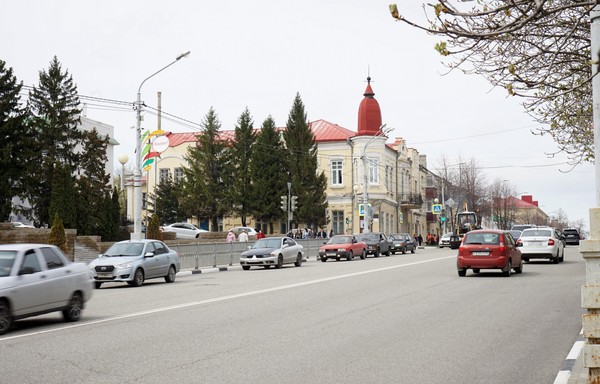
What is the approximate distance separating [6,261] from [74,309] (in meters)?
1.65

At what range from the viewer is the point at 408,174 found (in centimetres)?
8794

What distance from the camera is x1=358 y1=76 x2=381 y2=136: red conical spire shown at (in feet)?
245

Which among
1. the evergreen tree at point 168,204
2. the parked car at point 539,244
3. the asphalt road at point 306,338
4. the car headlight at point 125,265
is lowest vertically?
the asphalt road at point 306,338

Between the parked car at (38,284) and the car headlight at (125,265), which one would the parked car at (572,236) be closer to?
the car headlight at (125,265)

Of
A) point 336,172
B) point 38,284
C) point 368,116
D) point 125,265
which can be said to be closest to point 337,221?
point 336,172

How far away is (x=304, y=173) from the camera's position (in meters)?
68.7

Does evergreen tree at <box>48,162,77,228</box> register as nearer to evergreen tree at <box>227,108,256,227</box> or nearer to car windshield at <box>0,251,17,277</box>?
evergreen tree at <box>227,108,256,227</box>

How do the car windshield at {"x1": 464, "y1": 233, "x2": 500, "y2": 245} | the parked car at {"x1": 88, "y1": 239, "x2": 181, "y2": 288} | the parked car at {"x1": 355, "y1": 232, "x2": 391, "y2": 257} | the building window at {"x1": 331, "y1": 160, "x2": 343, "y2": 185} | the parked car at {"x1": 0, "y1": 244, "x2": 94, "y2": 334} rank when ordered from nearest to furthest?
the parked car at {"x1": 0, "y1": 244, "x2": 94, "y2": 334}, the parked car at {"x1": 88, "y1": 239, "x2": 181, "y2": 288}, the car windshield at {"x1": 464, "y1": 233, "x2": 500, "y2": 245}, the parked car at {"x1": 355, "y1": 232, "x2": 391, "y2": 257}, the building window at {"x1": 331, "y1": 160, "x2": 343, "y2": 185}

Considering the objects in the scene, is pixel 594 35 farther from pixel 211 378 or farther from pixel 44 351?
pixel 44 351

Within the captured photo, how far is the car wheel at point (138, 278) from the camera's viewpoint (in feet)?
75.3

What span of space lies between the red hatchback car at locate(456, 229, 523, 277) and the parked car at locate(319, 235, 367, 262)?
17.1m

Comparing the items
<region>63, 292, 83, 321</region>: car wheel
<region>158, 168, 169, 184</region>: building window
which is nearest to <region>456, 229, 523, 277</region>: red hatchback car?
<region>63, 292, 83, 321</region>: car wheel

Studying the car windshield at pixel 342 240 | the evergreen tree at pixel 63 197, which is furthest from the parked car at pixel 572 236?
the evergreen tree at pixel 63 197

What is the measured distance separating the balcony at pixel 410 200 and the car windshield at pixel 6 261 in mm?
72431
